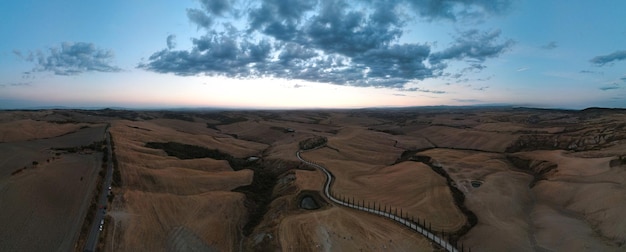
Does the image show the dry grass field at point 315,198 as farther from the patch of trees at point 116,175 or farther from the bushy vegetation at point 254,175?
the patch of trees at point 116,175

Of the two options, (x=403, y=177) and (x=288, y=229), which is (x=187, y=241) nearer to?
(x=288, y=229)

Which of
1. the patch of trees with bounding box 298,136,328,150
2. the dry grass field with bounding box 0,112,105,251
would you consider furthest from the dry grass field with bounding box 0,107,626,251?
the patch of trees with bounding box 298,136,328,150

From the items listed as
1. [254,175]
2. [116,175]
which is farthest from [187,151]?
[116,175]

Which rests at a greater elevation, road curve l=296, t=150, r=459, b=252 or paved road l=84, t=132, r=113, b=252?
paved road l=84, t=132, r=113, b=252

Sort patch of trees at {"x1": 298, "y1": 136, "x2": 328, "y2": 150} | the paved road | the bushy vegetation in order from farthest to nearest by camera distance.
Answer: patch of trees at {"x1": 298, "y1": 136, "x2": 328, "y2": 150}, the bushy vegetation, the paved road

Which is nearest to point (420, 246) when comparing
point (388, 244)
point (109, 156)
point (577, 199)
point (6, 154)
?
point (388, 244)

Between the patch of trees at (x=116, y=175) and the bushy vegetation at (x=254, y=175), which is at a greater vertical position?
the patch of trees at (x=116, y=175)

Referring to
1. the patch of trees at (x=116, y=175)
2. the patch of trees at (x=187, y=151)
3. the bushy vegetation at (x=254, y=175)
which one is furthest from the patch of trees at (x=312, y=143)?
the patch of trees at (x=116, y=175)

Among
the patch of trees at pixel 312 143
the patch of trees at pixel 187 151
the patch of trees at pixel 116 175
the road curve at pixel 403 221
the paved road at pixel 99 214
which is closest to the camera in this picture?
the paved road at pixel 99 214

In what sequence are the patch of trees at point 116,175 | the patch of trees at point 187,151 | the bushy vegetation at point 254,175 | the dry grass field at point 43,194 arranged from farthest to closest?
1. the patch of trees at point 187,151
2. the patch of trees at point 116,175
3. the bushy vegetation at point 254,175
4. the dry grass field at point 43,194

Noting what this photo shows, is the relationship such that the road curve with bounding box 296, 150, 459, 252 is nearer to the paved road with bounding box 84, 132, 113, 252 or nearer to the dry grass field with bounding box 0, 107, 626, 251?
the dry grass field with bounding box 0, 107, 626, 251

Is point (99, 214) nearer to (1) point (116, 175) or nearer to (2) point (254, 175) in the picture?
(1) point (116, 175)
